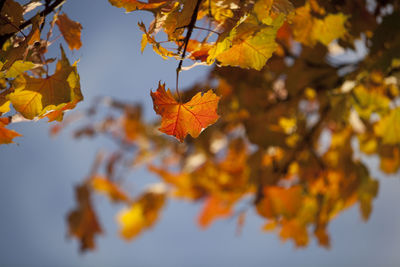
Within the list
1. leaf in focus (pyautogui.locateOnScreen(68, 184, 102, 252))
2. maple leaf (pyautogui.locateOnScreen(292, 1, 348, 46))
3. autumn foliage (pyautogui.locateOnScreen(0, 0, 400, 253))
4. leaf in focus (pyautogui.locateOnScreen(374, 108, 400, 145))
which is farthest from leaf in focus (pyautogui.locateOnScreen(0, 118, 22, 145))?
leaf in focus (pyautogui.locateOnScreen(68, 184, 102, 252))

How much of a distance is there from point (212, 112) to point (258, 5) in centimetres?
23

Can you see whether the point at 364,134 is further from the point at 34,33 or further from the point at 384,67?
the point at 34,33

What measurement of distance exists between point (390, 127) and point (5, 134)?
1337 mm

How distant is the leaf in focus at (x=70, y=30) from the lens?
81 centimetres

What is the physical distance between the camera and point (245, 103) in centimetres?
156

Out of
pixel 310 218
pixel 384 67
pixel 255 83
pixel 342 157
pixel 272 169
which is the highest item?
pixel 384 67

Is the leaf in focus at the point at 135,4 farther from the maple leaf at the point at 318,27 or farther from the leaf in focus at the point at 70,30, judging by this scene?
the maple leaf at the point at 318,27

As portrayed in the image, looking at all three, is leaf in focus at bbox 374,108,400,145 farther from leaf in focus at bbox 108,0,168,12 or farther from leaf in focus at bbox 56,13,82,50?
leaf in focus at bbox 56,13,82,50

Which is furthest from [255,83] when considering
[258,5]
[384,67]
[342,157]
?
[258,5]

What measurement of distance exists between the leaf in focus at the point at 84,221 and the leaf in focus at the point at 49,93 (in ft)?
8.23

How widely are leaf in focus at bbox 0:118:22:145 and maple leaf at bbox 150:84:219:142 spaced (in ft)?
1.17

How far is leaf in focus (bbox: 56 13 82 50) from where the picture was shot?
0.81 metres

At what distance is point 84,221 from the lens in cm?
333

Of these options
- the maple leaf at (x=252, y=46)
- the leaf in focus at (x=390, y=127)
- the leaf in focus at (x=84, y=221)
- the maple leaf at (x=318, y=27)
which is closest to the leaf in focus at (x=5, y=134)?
the maple leaf at (x=252, y=46)
